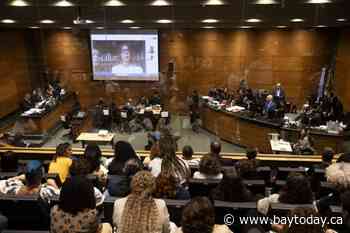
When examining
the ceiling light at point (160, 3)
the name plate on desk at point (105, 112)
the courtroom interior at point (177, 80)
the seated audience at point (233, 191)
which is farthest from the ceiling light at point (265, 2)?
the seated audience at point (233, 191)

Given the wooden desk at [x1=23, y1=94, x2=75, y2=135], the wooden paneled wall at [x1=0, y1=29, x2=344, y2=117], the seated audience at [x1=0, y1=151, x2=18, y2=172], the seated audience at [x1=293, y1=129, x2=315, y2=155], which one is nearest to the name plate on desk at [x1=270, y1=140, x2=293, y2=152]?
the seated audience at [x1=293, y1=129, x2=315, y2=155]

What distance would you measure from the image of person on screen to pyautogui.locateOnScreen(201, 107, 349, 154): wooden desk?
6.46ft

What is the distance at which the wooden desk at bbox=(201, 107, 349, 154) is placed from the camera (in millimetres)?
6957

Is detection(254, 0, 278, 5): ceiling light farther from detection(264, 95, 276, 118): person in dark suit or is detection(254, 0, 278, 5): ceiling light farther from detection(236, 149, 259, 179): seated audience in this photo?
detection(236, 149, 259, 179): seated audience

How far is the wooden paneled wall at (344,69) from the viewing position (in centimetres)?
995

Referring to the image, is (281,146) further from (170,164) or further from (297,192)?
(297,192)

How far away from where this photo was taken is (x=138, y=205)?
2221 millimetres

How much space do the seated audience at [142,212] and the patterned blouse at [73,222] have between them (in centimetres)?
20

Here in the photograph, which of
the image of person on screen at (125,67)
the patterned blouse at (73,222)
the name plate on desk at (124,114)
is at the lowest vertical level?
the name plate on desk at (124,114)

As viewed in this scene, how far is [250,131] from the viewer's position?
8.09 meters

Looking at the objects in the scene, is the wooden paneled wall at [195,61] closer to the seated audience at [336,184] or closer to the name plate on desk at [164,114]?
the name plate on desk at [164,114]

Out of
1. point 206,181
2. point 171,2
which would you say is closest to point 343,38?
point 171,2

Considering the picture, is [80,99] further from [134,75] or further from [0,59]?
[0,59]

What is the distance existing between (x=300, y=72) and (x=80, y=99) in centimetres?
647
